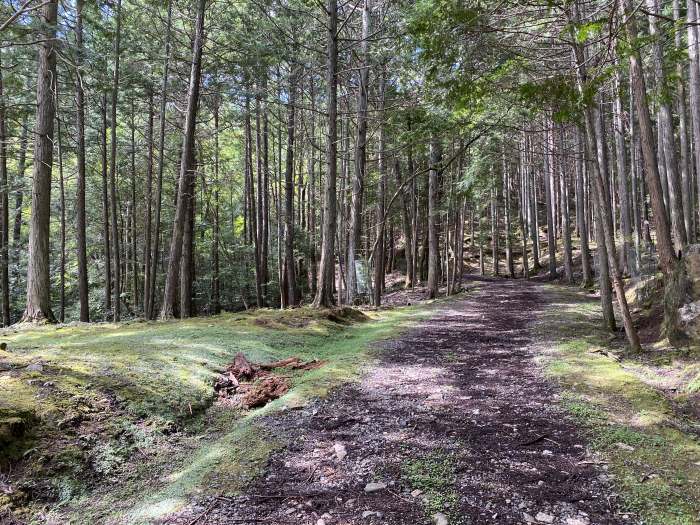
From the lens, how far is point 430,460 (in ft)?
10.9

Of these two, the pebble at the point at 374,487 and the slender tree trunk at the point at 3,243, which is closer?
the pebble at the point at 374,487

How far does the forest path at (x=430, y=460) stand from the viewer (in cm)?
266

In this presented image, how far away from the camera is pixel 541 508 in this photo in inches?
104

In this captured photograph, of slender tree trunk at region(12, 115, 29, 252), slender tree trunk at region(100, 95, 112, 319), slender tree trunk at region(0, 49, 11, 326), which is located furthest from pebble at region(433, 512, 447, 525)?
slender tree trunk at region(12, 115, 29, 252)

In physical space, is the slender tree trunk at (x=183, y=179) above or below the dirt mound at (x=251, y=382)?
above

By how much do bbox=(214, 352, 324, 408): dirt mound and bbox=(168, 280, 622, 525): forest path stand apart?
66 cm

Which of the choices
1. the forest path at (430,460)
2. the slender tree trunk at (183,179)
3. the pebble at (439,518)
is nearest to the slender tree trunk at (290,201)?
the slender tree trunk at (183,179)

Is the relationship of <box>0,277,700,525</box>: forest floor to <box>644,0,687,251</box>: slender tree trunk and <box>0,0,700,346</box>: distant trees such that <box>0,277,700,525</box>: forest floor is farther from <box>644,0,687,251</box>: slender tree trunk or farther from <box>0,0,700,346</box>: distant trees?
<box>644,0,687,251</box>: slender tree trunk

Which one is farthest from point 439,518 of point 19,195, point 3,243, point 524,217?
point 524,217

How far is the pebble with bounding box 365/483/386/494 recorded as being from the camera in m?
2.92

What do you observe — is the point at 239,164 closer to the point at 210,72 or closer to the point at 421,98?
the point at 210,72

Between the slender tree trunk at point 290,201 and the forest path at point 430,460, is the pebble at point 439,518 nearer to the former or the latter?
the forest path at point 430,460

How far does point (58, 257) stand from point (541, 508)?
77.7 feet

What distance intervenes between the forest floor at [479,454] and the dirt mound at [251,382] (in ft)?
2.11
